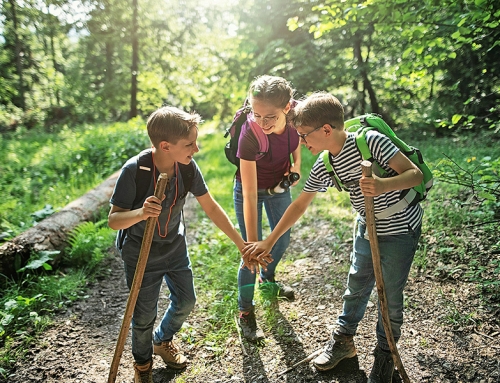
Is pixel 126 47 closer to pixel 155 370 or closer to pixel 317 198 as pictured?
pixel 317 198

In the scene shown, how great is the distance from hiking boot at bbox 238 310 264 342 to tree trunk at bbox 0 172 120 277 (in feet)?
8.94

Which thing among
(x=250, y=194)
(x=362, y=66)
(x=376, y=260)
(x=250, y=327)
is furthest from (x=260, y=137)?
(x=362, y=66)

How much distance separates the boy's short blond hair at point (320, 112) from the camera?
226cm

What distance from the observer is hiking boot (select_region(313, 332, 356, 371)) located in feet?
9.16

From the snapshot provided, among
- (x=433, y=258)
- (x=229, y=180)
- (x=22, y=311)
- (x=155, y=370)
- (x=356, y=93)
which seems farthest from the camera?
(x=356, y=93)

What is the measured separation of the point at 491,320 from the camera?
306 centimetres

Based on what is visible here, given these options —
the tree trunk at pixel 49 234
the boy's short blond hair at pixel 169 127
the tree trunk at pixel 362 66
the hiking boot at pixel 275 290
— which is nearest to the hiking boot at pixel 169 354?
the hiking boot at pixel 275 290

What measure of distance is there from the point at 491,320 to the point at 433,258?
3.38 ft

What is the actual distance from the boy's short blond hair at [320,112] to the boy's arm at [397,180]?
42 cm

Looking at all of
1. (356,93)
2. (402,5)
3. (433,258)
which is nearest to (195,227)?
(433,258)

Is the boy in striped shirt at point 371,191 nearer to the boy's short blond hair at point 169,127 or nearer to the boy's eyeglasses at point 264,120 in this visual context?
the boy's eyeglasses at point 264,120

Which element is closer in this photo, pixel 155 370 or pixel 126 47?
pixel 155 370

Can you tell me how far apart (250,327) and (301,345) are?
1.60 feet

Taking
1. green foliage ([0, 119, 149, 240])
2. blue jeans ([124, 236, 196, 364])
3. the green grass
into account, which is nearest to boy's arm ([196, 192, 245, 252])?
blue jeans ([124, 236, 196, 364])
